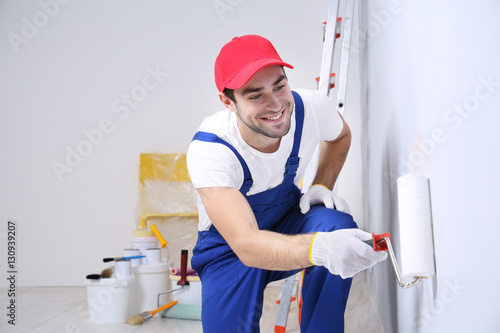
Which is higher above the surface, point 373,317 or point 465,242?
point 465,242

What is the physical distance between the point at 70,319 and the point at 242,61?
1855mm

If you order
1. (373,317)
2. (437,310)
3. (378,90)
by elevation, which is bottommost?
(373,317)

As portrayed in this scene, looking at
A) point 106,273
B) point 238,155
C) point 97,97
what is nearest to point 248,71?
point 238,155

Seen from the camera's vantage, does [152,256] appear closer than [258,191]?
No

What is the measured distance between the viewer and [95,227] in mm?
3559

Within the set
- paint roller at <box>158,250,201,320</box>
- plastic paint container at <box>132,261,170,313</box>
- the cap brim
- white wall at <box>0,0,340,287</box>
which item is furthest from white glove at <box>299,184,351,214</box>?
white wall at <box>0,0,340,287</box>

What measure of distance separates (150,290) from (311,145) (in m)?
1.59

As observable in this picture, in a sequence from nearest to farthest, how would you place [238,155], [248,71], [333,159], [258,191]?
1. [248,71]
2. [238,155]
3. [258,191]
4. [333,159]

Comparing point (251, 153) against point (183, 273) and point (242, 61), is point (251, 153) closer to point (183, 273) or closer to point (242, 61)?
point (242, 61)

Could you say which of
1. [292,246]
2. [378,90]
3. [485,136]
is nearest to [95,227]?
[378,90]

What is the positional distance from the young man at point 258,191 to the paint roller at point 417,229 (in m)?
0.26

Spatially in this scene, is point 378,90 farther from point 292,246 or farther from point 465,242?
point 465,242

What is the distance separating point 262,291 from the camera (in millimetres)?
1494

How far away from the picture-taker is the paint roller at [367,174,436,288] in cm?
82
